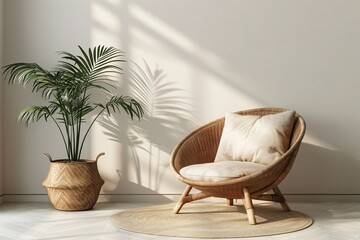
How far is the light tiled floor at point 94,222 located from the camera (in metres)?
3.19

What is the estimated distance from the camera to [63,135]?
14.6ft

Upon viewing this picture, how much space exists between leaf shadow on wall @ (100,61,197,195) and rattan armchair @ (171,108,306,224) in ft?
1.20

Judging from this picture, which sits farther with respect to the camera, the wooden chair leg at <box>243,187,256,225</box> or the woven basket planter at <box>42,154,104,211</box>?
the woven basket planter at <box>42,154,104,211</box>

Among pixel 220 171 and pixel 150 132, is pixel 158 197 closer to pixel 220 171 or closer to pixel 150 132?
pixel 150 132

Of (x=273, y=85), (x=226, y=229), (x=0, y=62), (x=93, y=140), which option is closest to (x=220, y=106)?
(x=273, y=85)

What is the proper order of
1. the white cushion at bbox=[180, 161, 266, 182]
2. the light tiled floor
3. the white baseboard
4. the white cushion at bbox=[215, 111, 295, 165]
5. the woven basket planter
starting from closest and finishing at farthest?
the light tiled floor, the white cushion at bbox=[180, 161, 266, 182], the white cushion at bbox=[215, 111, 295, 165], the woven basket planter, the white baseboard

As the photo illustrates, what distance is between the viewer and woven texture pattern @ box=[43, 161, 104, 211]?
3.97m

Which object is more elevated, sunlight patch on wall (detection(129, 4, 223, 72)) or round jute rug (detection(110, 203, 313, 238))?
sunlight patch on wall (detection(129, 4, 223, 72))

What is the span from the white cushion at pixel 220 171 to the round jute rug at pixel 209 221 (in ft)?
0.99

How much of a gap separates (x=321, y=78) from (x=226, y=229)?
1757 mm

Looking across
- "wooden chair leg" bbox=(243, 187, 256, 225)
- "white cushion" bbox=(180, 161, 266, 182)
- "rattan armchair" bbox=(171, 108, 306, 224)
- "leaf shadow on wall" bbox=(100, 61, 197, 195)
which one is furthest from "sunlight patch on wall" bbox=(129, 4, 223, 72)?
"wooden chair leg" bbox=(243, 187, 256, 225)

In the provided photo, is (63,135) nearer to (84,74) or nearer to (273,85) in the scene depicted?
(84,74)

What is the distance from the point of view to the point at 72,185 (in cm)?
396

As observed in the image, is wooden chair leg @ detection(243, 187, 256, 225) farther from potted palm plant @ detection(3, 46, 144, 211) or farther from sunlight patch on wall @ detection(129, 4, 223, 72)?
sunlight patch on wall @ detection(129, 4, 223, 72)
